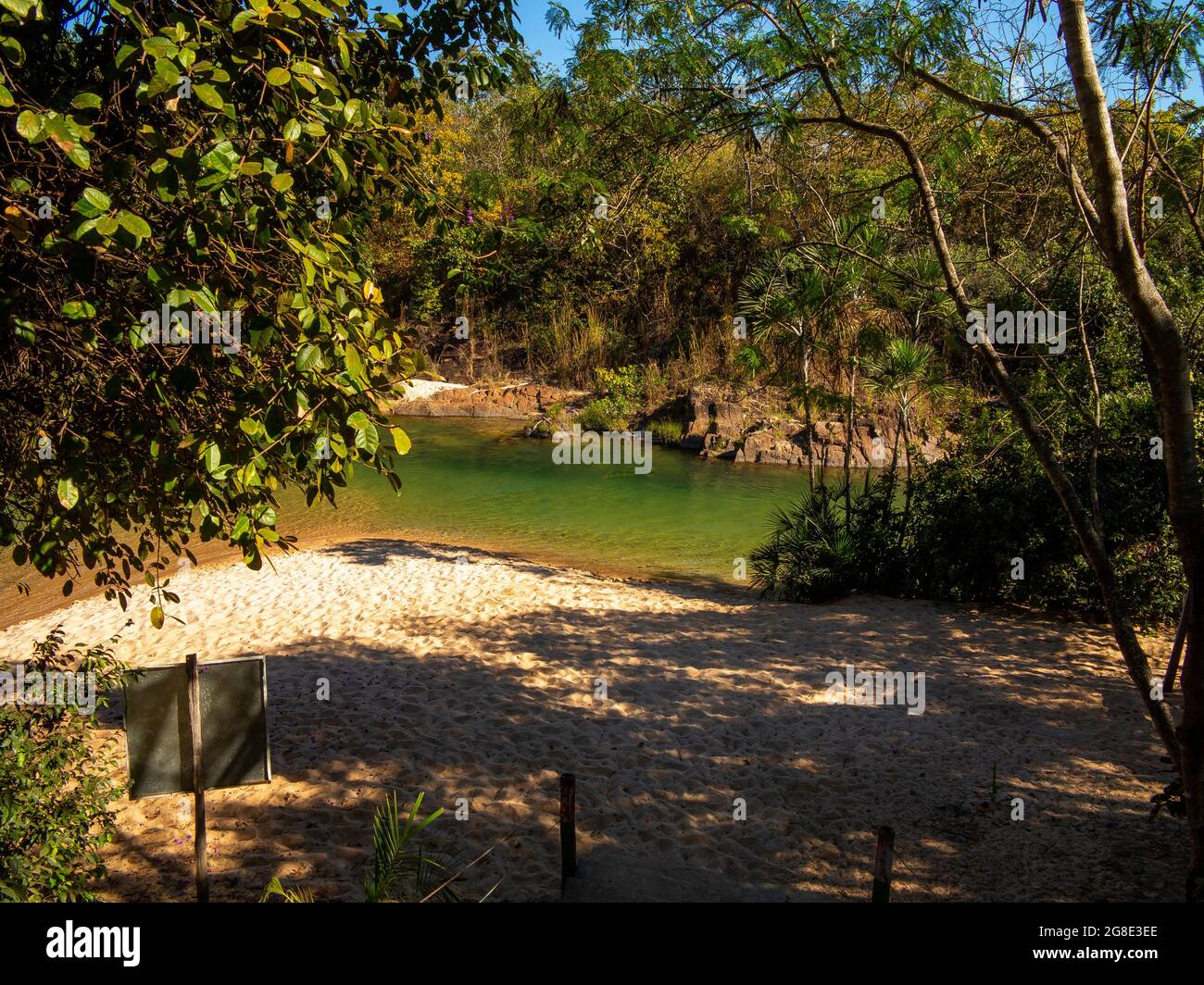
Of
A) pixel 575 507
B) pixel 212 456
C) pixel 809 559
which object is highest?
pixel 212 456

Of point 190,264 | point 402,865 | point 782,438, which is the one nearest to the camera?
point 190,264

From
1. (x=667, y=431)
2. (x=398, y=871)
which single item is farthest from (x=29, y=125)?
(x=667, y=431)

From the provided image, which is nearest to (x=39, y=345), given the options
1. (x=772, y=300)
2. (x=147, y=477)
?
(x=147, y=477)

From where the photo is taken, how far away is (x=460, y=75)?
5578 mm

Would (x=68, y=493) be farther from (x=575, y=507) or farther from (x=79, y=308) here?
(x=575, y=507)

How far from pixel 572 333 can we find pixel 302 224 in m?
25.2

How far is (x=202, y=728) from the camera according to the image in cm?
385

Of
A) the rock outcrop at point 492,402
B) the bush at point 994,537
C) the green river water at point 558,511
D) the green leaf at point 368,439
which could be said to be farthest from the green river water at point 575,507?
the green leaf at point 368,439

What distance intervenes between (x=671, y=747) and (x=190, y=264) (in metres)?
5.04

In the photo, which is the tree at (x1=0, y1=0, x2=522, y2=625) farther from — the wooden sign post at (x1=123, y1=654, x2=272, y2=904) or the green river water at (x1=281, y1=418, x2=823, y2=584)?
the green river water at (x1=281, y1=418, x2=823, y2=584)

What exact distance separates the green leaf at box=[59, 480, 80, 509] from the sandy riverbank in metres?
2.79

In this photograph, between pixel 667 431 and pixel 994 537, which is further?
pixel 667 431

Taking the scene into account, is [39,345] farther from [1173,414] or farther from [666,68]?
[1173,414]
